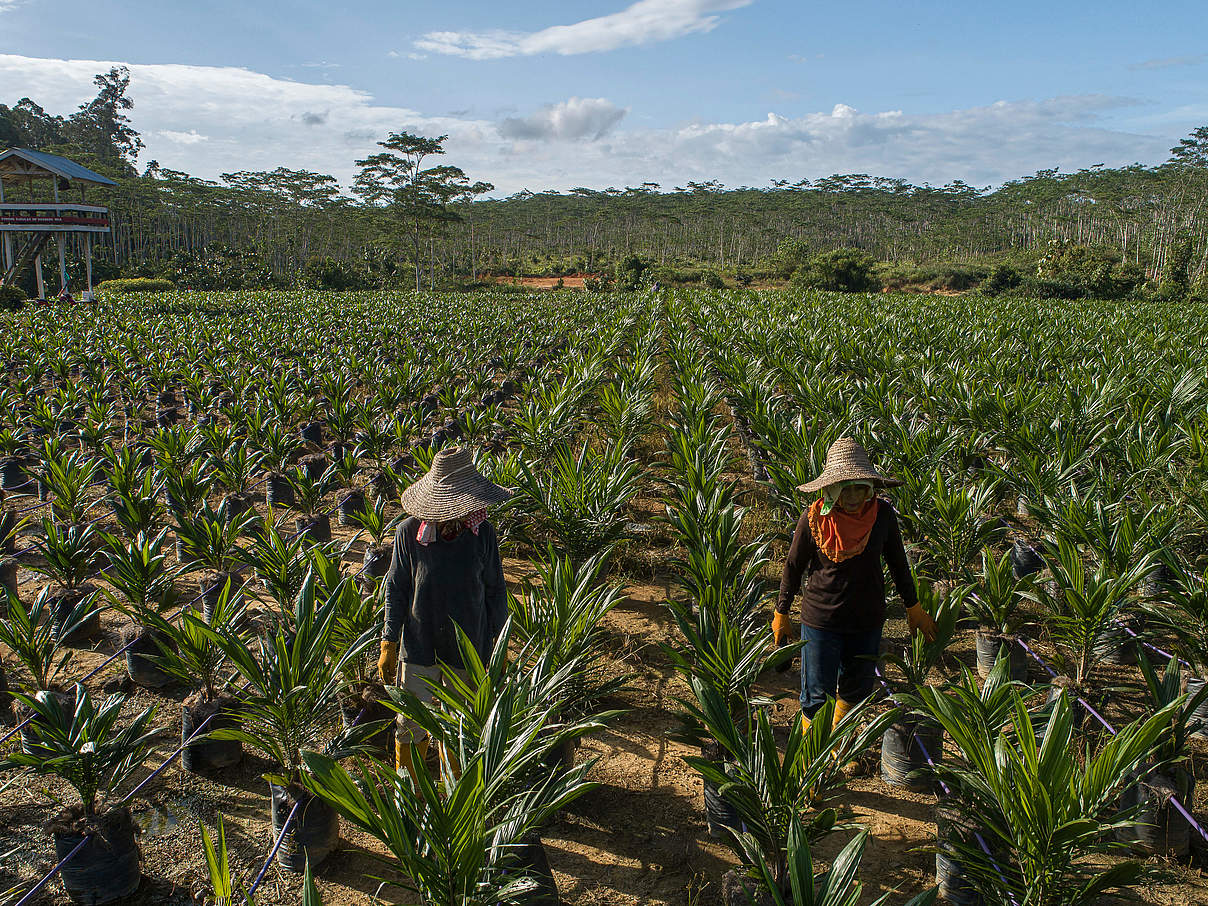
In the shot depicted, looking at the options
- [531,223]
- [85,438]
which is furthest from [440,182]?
[531,223]

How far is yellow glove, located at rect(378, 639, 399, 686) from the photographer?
3033 millimetres

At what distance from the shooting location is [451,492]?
282 cm

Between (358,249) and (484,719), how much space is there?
70.3m

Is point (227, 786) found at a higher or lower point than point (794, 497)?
lower

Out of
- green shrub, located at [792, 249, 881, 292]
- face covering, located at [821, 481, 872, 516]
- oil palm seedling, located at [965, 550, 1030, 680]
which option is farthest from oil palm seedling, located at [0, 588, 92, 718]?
green shrub, located at [792, 249, 881, 292]

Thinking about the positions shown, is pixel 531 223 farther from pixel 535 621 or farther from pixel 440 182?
pixel 535 621

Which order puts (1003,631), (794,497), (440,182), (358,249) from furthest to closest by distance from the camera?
(358,249)
(440,182)
(794,497)
(1003,631)

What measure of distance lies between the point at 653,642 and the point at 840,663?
1550mm

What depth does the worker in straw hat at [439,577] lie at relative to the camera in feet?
9.34

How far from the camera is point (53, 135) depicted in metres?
71.9

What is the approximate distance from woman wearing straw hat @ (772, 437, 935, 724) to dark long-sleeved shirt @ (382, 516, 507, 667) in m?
1.26

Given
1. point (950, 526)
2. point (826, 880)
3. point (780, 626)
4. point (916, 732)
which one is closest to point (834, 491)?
point (780, 626)

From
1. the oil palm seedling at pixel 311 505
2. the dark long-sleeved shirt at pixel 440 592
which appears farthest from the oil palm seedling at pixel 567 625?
the oil palm seedling at pixel 311 505

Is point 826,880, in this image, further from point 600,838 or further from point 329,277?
point 329,277
